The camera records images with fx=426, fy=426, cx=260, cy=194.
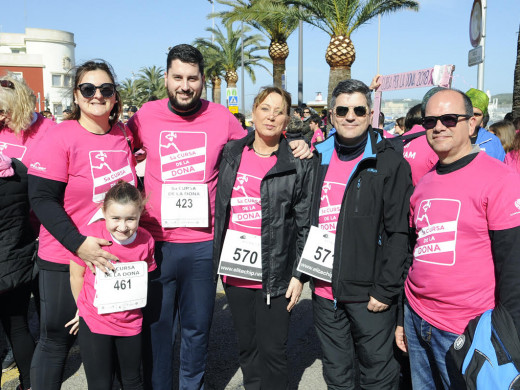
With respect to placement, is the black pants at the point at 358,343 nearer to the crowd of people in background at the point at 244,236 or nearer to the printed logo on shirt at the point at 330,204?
the crowd of people in background at the point at 244,236

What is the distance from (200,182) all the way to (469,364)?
177 cm

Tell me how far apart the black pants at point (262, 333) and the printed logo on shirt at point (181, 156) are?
78 centimetres

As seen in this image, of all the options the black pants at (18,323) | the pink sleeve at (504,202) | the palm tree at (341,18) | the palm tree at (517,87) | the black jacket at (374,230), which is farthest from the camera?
the palm tree at (341,18)

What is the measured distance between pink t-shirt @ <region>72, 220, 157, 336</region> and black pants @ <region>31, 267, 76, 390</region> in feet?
0.55

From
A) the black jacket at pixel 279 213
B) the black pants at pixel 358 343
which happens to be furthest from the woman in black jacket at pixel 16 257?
the black pants at pixel 358 343

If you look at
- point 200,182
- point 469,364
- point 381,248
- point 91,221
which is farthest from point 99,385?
point 469,364

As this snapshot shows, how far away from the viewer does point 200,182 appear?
275 cm

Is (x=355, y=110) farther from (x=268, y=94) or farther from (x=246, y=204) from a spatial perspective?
(x=246, y=204)

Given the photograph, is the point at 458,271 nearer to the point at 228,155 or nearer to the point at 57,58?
the point at 228,155

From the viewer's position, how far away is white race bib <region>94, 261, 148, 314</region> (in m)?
2.33

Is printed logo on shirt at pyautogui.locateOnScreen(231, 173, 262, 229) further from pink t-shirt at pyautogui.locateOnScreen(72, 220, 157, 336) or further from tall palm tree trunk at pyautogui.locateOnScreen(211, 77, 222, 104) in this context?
tall palm tree trunk at pyautogui.locateOnScreen(211, 77, 222, 104)

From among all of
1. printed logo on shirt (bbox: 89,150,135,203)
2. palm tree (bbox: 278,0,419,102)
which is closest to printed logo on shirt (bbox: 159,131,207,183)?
printed logo on shirt (bbox: 89,150,135,203)

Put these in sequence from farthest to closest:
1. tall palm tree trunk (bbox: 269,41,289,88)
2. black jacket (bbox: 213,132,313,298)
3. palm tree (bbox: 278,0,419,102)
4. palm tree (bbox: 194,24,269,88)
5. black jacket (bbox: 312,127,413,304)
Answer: palm tree (bbox: 194,24,269,88) < tall palm tree trunk (bbox: 269,41,289,88) < palm tree (bbox: 278,0,419,102) < black jacket (bbox: 213,132,313,298) < black jacket (bbox: 312,127,413,304)

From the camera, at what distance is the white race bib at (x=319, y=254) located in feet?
8.08
